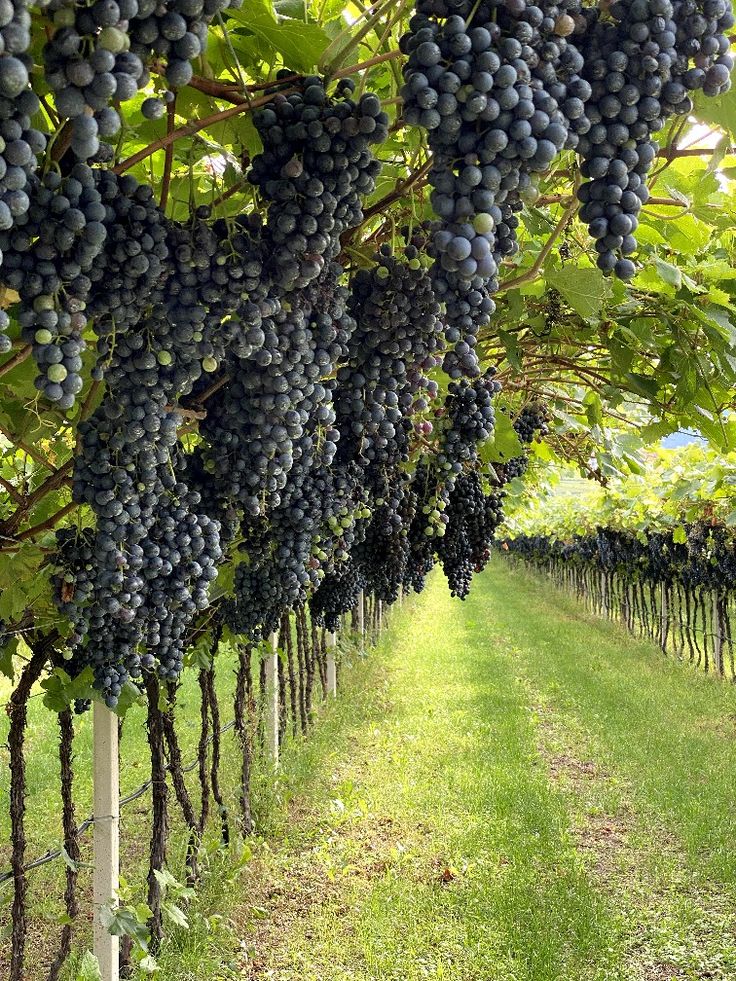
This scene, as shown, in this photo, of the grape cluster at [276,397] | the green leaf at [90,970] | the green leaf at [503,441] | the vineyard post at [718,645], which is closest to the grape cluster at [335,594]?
the green leaf at [503,441]

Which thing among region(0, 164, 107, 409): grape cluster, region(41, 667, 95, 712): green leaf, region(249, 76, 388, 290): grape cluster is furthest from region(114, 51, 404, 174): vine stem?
region(41, 667, 95, 712): green leaf

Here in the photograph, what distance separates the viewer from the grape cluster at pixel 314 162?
131 cm

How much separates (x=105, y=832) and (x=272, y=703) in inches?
129

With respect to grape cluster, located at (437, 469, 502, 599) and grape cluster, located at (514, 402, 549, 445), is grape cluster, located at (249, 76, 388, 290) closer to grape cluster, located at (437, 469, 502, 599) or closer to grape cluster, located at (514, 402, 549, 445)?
grape cluster, located at (437, 469, 502, 599)

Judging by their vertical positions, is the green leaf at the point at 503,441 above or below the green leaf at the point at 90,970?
above

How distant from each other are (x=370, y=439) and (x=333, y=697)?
8157 millimetres

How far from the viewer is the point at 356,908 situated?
5.50 m

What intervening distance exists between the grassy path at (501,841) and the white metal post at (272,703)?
1.05ft

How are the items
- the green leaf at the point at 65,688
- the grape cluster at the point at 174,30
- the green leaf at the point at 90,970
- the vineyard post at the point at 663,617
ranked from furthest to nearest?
1. the vineyard post at the point at 663,617
2. the green leaf at the point at 90,970
3. the green leaf at the point at 65,688
4. the grape cluster at the point at 174,30

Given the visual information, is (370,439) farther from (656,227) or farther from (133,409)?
(656,227)

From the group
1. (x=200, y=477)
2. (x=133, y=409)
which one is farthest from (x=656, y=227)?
(x=133, y=409)

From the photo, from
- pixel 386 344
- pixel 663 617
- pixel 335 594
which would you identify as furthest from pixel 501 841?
pixel 663 617

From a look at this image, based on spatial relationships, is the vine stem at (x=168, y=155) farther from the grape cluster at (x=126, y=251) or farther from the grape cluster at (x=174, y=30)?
the grape cluster at (x=174, y=30)

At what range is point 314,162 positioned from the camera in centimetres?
133
